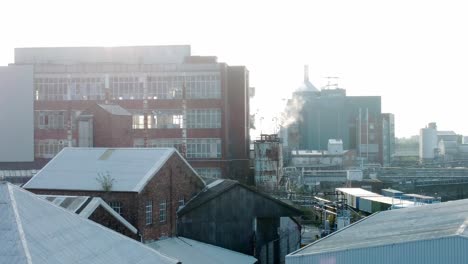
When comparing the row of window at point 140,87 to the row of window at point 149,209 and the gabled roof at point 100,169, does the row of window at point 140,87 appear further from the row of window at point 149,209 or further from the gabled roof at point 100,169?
the row of window at point 149,209

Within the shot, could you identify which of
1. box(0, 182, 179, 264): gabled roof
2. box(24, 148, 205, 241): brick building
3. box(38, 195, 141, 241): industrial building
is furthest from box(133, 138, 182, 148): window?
box(0, 182, 179, 264): gabled roof

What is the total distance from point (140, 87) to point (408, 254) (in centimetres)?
3720

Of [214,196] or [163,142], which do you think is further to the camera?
[163,142]

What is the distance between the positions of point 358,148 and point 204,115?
1627 inches

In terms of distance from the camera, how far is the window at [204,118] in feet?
166

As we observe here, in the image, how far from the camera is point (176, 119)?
166 ft

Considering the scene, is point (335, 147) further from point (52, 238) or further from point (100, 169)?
point (52, 238)

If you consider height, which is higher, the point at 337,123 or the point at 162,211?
the point at 337,123

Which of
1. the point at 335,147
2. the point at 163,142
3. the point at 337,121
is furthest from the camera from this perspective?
the point at 337,121

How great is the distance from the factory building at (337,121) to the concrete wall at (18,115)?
139ft

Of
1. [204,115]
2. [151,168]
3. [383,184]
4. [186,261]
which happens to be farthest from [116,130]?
[383,184]

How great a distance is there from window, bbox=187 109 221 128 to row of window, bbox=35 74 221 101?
1183mm

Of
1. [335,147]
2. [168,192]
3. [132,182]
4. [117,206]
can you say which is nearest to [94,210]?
[117,206]

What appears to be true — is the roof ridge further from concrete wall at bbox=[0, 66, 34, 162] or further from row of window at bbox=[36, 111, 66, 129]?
concrete wall at bbox=[0, 66, 34, 162]
